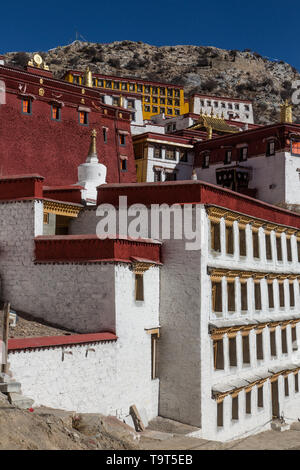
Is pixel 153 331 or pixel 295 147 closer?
pixel 153 331

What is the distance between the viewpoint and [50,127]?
123 feet

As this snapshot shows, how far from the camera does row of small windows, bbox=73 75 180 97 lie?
8912cm

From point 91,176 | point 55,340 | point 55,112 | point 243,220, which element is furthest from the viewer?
point 55,112

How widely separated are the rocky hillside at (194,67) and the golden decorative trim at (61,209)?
97.0 meters

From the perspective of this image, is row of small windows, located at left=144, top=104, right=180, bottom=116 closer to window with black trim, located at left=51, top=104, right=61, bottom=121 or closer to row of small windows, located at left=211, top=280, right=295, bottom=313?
window with black trim, located at left=51, top=104, right=61, bottom=121

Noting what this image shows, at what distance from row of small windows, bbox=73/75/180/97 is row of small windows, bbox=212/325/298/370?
63986 mm

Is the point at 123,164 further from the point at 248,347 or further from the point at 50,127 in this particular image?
the point at 248,347

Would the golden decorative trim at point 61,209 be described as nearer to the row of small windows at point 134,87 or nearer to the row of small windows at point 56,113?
the row of small windows at point 56,113

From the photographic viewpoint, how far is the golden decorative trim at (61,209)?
22.8m

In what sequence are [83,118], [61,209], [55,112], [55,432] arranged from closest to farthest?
1. [55,432]
2. [61,209]
3. [55,112]
4. [83,118]

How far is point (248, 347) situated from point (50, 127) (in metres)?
19.8

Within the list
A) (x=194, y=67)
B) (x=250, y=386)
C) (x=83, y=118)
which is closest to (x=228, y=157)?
(x=83, y=118)

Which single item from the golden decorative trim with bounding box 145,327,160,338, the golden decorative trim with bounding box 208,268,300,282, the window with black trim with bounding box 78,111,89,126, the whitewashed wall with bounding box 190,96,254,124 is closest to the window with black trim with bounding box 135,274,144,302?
the golden decorative trim with bounding box 145,327,160,338

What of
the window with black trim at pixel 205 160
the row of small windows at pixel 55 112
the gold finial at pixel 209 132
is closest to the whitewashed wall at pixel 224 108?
the gold finial at pixel 209 132
